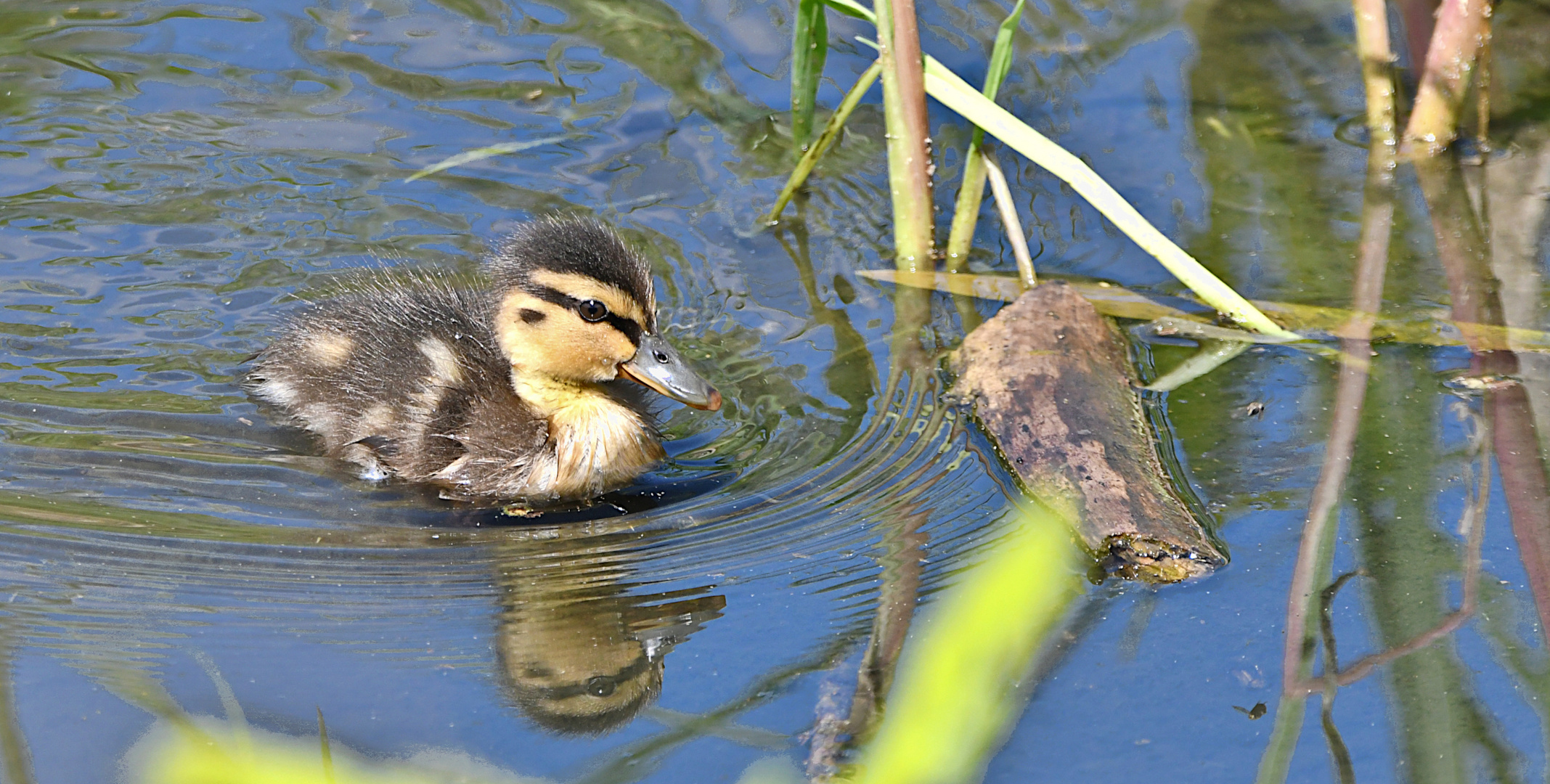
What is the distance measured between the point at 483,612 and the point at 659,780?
642 millimetres

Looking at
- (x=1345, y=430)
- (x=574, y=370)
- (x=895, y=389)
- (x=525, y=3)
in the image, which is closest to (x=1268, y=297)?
(x=1345, y=430)

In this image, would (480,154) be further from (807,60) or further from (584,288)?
(584,288)

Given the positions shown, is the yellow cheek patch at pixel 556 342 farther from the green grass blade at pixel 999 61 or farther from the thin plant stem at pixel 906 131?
the green grass blade at pixel 999 61

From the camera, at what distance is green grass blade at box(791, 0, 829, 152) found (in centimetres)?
356

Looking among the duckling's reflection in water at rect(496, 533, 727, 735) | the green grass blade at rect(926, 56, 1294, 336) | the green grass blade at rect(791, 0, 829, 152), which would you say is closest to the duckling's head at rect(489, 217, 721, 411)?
the duckling's reflection in water at rect(496, 533, 727, 735)

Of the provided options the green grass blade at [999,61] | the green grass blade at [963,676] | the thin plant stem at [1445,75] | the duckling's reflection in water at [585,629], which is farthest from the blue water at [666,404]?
the green grass blade at [963,676]

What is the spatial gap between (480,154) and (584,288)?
1.51 meters

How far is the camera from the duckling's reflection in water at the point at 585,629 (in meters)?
2.30

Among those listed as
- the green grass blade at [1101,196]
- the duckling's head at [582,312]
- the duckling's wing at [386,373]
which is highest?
the green grass blade at [1101,196]

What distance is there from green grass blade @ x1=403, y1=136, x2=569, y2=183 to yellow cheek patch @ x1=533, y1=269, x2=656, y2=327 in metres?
1.39

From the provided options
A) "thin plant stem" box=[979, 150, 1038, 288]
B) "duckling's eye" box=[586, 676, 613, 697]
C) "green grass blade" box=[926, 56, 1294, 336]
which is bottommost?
"duckling's eye" box=[586, 676, 613, 697]

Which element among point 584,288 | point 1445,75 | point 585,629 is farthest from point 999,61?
point 585,629

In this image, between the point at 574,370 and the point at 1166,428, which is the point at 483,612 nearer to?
the point at 574,370

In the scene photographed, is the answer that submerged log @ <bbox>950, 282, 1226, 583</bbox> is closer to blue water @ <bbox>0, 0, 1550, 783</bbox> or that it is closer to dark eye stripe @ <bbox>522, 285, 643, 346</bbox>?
blue water @ <bbox>0, 0, 1550, 783</bbox>
